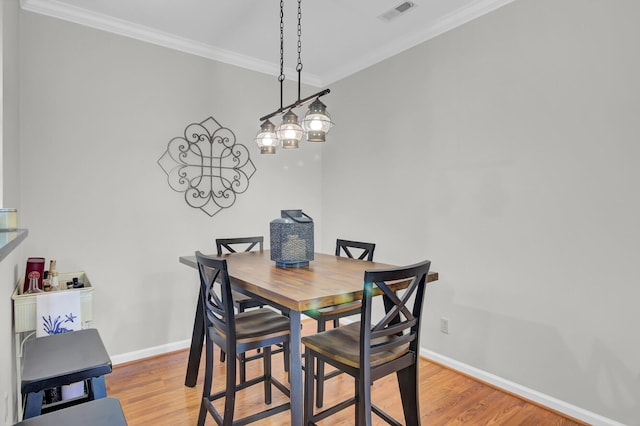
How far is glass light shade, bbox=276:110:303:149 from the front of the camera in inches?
89.4

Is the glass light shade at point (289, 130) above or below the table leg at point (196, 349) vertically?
above

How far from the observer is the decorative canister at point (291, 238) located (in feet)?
7.22

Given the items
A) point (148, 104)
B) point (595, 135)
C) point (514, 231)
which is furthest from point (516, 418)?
point (148, 104)

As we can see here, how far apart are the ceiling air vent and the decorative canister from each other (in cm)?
170

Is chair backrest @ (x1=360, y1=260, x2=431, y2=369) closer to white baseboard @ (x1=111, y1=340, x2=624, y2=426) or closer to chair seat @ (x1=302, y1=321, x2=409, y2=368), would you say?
chair seat @ (x1=302, y1=321, x2=409, y2=368)

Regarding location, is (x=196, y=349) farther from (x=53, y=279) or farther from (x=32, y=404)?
(x=32, y=404)

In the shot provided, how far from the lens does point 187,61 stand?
126 inches

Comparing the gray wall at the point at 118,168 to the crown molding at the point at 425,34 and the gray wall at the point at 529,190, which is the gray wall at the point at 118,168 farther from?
the gray wall at the point at 529,190

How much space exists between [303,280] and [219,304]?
454 mm

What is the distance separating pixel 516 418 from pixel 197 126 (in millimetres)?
3247

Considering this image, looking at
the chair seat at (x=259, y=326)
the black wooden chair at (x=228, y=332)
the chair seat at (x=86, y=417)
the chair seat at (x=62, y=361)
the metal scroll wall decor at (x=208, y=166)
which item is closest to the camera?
the chair seat at (x=86, y=417)

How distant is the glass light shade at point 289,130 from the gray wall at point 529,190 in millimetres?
1231

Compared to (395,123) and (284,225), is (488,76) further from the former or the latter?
(284,225)

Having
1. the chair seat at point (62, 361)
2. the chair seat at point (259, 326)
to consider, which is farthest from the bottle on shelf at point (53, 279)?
the chair seat at point (259, 326)
